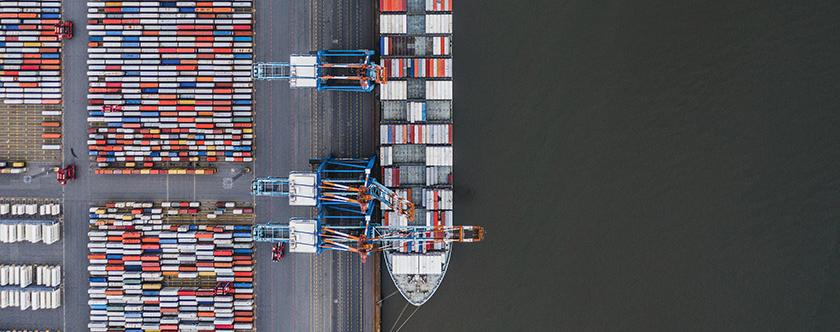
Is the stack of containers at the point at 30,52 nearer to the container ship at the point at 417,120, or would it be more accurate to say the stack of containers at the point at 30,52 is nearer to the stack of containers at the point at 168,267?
the stack of containers at the point at 168,267

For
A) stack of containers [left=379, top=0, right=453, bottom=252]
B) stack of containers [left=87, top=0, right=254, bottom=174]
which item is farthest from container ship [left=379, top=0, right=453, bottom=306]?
stack of containers [left=87, top=0, right=254, bottom=174]

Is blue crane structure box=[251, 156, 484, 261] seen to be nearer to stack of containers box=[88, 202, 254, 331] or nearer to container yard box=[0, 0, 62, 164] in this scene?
stack of containers box=[88, 202, 254, 331]

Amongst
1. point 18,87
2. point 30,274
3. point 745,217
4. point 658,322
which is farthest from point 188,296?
point 745,217

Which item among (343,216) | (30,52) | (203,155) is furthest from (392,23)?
(30,52)

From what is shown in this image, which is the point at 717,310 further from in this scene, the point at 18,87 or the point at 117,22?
the point at 18,87

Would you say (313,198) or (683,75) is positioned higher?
(683,75)

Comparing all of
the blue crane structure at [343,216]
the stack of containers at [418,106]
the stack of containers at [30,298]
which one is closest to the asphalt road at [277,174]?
the stack of containers at [30,298]

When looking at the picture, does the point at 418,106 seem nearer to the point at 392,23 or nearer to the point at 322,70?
the point at 392,23
